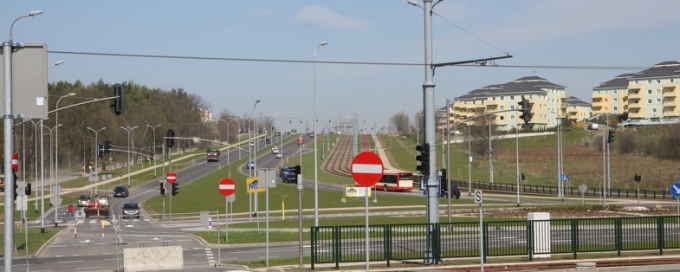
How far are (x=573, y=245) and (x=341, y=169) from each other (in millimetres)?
83234

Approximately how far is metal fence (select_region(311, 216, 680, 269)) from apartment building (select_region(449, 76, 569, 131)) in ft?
418

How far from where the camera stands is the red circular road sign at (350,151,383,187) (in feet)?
47.1

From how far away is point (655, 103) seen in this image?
146 meters

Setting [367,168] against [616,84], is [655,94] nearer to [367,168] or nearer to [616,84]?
[616,84]

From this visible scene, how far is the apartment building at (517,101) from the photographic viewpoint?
157m

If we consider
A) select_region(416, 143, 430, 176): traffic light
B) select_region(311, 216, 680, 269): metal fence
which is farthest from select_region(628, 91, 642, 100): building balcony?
select_region(416, 143, 430, 176): traffic light

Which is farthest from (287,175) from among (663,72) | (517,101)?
(663,72)

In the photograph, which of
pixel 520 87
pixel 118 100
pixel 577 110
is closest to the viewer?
pixel 118 100

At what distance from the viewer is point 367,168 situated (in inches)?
566

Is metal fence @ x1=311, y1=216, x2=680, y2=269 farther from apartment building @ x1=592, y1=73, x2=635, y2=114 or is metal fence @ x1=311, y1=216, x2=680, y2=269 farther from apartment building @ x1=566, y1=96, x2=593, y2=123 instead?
apartment building @ x1=592, y1=73, x2=635, y2=114

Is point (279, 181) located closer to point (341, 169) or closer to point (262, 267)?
point (341, 169)

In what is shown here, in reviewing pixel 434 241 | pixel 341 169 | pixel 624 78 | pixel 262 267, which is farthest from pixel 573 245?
pixel 624 78

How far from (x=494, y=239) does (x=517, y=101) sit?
13307 centimetres

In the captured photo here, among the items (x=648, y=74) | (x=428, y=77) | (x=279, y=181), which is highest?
(x=648, y=74)
